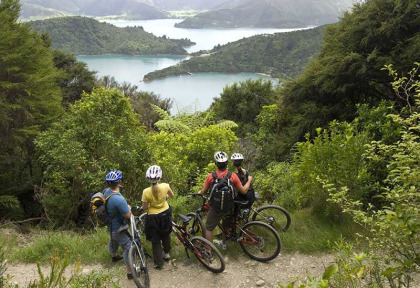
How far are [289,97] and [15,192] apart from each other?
1091 cm

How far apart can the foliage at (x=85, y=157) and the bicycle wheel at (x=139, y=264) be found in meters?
3.32

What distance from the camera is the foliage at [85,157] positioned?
8.14 meters

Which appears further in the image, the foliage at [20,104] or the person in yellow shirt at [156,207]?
the foliage at [20,104]

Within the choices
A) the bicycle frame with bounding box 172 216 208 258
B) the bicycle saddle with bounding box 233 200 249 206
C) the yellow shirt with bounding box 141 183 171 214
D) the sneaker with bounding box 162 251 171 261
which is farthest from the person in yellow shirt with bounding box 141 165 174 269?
the bicycle saddle with bounding box 233 200 249 206

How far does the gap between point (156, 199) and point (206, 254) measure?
3.99ft

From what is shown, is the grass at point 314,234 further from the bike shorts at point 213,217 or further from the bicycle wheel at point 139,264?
the bicycle wheel at point 139,264

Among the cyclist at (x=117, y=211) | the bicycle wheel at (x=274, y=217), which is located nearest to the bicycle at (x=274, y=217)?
the bicycle wheel at (x=274, y=217)

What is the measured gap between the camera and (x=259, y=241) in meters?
5.12

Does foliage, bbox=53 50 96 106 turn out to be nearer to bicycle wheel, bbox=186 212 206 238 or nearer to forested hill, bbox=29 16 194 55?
bicycle wheel, bbox=186 212 206 238

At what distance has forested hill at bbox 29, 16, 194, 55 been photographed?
105375mm

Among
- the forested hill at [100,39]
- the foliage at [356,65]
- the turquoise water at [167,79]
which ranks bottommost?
the turquoise water at [167,79]

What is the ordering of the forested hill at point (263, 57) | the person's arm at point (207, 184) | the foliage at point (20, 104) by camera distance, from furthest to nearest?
the forested hill at point (263, 57), the foliage at point (20, 104), the person's arm at point (207, 184)

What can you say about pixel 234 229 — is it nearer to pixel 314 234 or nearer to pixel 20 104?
A: pixel 314 234

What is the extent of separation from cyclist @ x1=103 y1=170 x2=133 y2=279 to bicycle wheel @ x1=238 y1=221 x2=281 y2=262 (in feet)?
5.98
